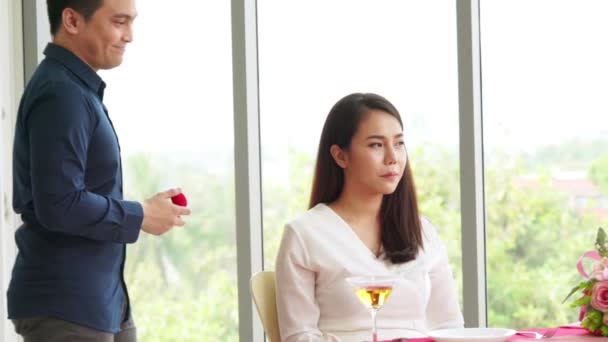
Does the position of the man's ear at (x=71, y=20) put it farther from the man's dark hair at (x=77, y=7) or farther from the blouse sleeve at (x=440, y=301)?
the blouse sleeve at (x=440, y=301)

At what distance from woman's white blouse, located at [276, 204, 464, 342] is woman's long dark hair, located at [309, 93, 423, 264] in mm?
84

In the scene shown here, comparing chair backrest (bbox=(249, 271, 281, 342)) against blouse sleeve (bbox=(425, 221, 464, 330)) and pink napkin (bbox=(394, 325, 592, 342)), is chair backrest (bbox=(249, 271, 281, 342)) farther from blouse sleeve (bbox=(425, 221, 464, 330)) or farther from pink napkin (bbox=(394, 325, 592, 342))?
pink napkin (bbox=(394, 325, 592, 342))

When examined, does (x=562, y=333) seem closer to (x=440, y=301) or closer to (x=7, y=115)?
(x=440, y=301)

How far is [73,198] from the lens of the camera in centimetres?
207

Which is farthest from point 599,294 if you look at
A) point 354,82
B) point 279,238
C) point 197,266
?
point 197,266

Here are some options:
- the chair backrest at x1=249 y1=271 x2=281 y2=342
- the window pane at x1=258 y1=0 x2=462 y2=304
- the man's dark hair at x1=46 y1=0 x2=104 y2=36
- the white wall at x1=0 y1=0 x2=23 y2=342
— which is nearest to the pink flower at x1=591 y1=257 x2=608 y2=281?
the chair backrest at x1=249 y1=271 x2=281 y2=342

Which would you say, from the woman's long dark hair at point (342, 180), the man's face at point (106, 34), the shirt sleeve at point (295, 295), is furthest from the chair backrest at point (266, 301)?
the man's face at point (106, 34)

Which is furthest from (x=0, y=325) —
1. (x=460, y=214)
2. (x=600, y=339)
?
(x=600, y=339)

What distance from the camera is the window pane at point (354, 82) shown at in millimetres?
3436

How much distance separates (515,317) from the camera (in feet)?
10.9

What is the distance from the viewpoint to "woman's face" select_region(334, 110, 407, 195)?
2.56m

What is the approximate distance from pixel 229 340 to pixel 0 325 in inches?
34.4

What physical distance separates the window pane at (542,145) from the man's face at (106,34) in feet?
4.82

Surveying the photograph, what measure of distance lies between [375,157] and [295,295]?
0.40m
